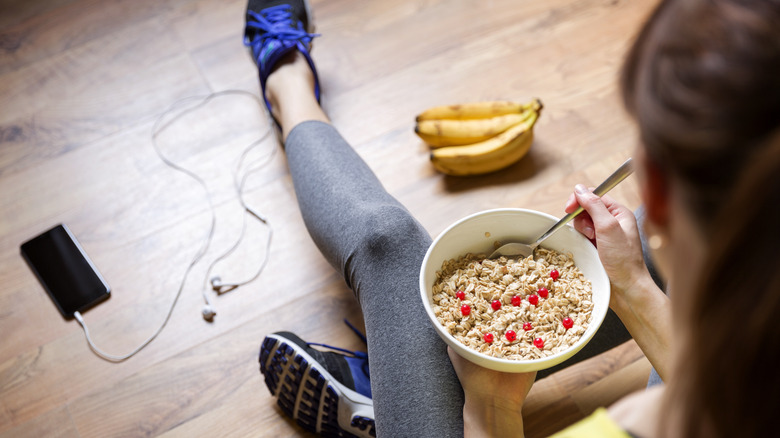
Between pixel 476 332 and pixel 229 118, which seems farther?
pixel 229 118

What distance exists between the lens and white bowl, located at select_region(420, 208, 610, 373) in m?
0.82

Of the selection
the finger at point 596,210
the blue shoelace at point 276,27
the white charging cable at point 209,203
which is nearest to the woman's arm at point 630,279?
the finger at point 596,210

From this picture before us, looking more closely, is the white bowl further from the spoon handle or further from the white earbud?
the white earbud

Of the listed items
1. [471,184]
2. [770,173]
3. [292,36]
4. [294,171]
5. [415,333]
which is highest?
[770,173]

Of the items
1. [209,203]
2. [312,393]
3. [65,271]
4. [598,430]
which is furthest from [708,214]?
[65,271]

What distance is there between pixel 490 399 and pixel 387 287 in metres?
0.23

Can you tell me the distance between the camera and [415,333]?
0.88 metres

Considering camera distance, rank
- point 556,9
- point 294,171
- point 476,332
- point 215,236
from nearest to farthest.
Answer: point 476,332 → point 294,171 → point 215,236 → point 556,9

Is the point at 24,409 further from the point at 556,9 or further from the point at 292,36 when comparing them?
the point at 556,9

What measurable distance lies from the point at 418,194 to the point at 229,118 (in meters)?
0.52

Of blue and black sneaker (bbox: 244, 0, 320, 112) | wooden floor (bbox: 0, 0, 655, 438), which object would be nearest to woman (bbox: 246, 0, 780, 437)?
wooden floor (bbox: 0, 0, 655, 438)

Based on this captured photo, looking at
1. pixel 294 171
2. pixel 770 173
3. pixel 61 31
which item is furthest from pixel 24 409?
pixel 770 173

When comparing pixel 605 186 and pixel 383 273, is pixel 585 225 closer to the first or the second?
pixel 605 186

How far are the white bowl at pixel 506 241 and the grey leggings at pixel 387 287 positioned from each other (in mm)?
71
